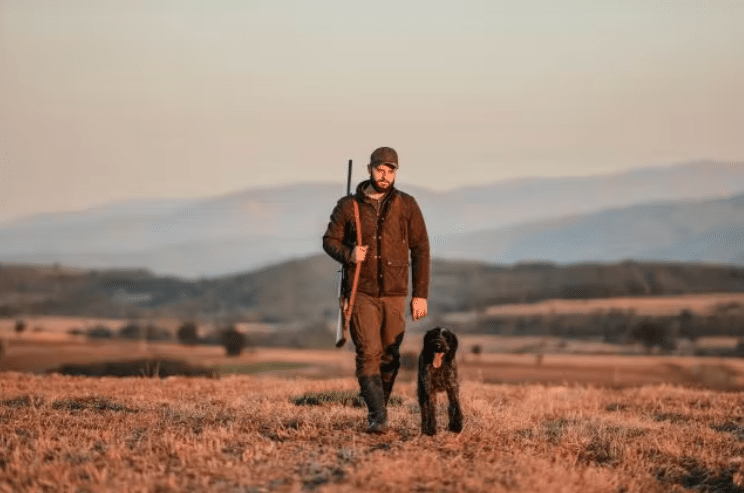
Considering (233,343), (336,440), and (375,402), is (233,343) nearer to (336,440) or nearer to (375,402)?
(375,402)

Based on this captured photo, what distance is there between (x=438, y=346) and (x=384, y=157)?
2004 millimetres

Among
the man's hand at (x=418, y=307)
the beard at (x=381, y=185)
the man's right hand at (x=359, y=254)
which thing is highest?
the beard at (x=381, y=185)

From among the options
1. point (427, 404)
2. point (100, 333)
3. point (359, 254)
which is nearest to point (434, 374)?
point (427, 404)

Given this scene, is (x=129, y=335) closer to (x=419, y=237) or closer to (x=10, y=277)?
(x=10, y=277)

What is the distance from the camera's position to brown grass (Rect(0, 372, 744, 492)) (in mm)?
9789

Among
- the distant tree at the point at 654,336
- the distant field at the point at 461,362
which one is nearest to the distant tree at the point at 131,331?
the distant field at the point at 461,362

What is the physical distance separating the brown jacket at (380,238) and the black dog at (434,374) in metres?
0.88

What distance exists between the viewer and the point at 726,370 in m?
68.0

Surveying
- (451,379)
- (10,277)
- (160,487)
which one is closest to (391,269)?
(451,379)

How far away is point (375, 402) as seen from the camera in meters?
12.1

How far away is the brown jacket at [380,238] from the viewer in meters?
12.2

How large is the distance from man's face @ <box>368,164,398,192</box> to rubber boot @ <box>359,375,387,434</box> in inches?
76.6

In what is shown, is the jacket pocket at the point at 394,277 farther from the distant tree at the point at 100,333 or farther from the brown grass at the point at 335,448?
the distant tree at the point at 100,333

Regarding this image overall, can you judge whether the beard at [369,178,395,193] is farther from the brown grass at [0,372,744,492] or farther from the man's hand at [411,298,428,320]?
the brown grass at [0,372,744,492]
